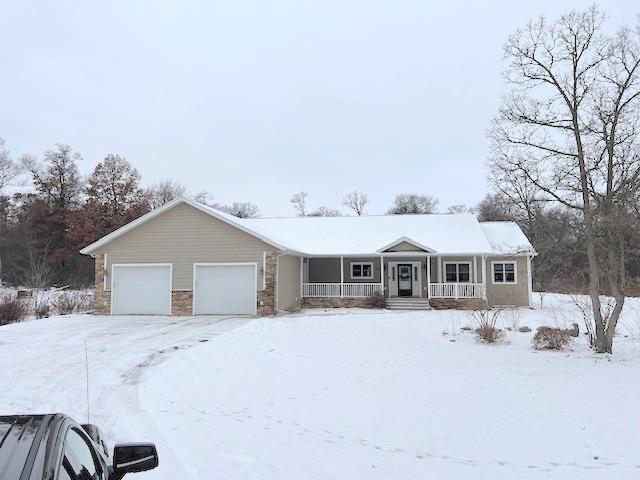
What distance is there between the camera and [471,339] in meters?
13.6

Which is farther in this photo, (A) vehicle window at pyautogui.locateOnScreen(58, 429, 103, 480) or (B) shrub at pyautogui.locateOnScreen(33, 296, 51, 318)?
(B) shrub at pyautogui.locateOnScreen(33, 296, 51, 318)

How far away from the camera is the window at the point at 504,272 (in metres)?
25.4

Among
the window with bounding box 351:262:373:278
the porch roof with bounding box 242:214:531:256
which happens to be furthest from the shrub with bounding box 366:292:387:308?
the window with bounding box 351:262:373:278

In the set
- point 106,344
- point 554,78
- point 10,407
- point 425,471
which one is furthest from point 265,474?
point 554,78

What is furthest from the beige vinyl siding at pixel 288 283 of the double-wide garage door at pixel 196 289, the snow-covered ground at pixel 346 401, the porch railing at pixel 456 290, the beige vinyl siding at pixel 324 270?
the snow-covered ground at pixel 346 401

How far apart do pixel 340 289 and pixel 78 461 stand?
22.7 metres

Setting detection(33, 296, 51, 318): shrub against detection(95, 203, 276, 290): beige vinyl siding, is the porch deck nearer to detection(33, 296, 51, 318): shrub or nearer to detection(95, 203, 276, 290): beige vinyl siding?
detection(95, 203, 276, 290): beige vinyl siding

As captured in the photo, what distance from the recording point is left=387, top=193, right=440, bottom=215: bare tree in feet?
219

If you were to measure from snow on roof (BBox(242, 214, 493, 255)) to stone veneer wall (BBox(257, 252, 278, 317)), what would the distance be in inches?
148

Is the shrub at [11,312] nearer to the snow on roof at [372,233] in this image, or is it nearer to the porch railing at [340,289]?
the snow on roof at [372,233]

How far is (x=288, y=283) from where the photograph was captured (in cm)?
2250

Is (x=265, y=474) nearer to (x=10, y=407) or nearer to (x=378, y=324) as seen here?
(x=10, y=407)

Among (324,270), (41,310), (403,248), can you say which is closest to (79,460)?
(41,310)

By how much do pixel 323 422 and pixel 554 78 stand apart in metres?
10.0
